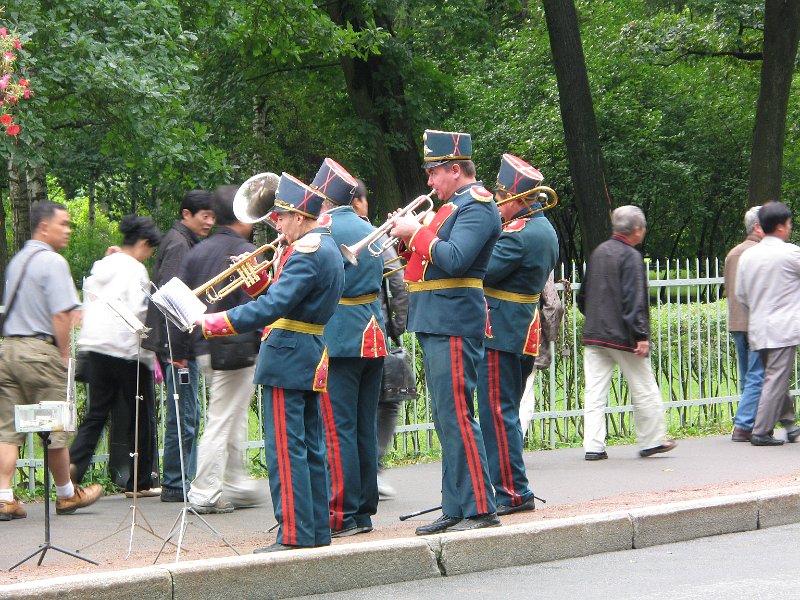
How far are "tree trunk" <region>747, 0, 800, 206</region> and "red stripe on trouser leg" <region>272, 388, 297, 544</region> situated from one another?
45.3ft

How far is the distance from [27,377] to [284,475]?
2.09m

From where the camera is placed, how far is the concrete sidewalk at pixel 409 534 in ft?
19.4

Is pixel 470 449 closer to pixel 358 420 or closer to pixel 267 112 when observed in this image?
pixel 358 420

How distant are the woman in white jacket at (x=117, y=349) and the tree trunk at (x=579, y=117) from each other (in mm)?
9230

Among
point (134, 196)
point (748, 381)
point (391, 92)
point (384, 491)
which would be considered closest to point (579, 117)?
point (748, 381)

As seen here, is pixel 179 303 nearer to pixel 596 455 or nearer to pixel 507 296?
pixel 507 296

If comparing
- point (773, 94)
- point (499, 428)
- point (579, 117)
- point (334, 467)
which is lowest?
point (334, 467)

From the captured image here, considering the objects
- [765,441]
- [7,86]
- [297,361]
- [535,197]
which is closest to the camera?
[297,361]

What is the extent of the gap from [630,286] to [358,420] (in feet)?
11.0

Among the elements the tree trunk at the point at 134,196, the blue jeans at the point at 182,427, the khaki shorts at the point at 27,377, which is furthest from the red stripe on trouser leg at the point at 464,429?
the tree trunk at the point at 134,196

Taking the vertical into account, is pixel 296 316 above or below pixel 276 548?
above

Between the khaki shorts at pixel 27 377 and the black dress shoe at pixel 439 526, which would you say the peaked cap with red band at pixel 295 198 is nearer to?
the black dress shoe at pixel 439 526

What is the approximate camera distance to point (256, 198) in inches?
295

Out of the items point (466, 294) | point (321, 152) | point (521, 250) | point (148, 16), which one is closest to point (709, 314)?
point (521, 250)
